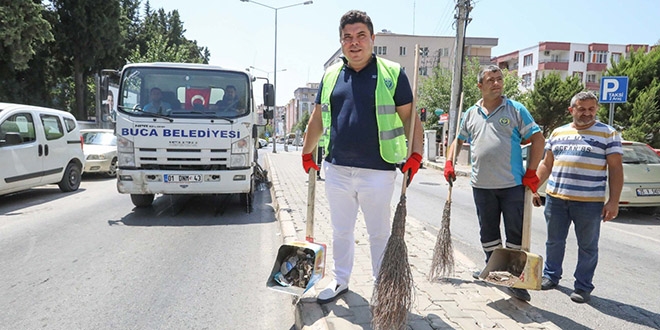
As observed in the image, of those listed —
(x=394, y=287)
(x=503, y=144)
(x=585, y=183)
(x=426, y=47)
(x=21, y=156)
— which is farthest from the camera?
(x=426, y=47)

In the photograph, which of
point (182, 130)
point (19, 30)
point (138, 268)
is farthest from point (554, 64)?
point (138, 268)

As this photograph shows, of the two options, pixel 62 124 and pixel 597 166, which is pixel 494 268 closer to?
pixel 597 166

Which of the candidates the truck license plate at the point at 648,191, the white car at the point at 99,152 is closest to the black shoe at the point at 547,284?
the truck license plate at the point at 648,191

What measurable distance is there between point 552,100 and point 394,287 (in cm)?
3263

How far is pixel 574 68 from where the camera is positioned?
58906 millimetres

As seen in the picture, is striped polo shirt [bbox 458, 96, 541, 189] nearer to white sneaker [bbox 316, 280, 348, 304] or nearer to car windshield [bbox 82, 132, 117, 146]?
A: white sneaker [bbox 316, 280, 348, 304]

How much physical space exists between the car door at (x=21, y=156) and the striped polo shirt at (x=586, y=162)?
28.9 feet

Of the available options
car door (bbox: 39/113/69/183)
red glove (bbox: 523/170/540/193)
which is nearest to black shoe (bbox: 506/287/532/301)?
red glove (bbox: 523/170/540/193)

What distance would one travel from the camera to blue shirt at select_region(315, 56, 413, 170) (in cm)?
289

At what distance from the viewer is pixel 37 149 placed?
8.53 m

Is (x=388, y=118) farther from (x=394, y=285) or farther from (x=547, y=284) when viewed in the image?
(x=547, y=284)

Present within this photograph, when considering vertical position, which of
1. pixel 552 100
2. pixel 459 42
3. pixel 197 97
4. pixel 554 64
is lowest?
pixel 197 97

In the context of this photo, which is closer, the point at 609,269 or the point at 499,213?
the point at 499,213

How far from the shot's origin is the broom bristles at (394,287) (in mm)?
2555
